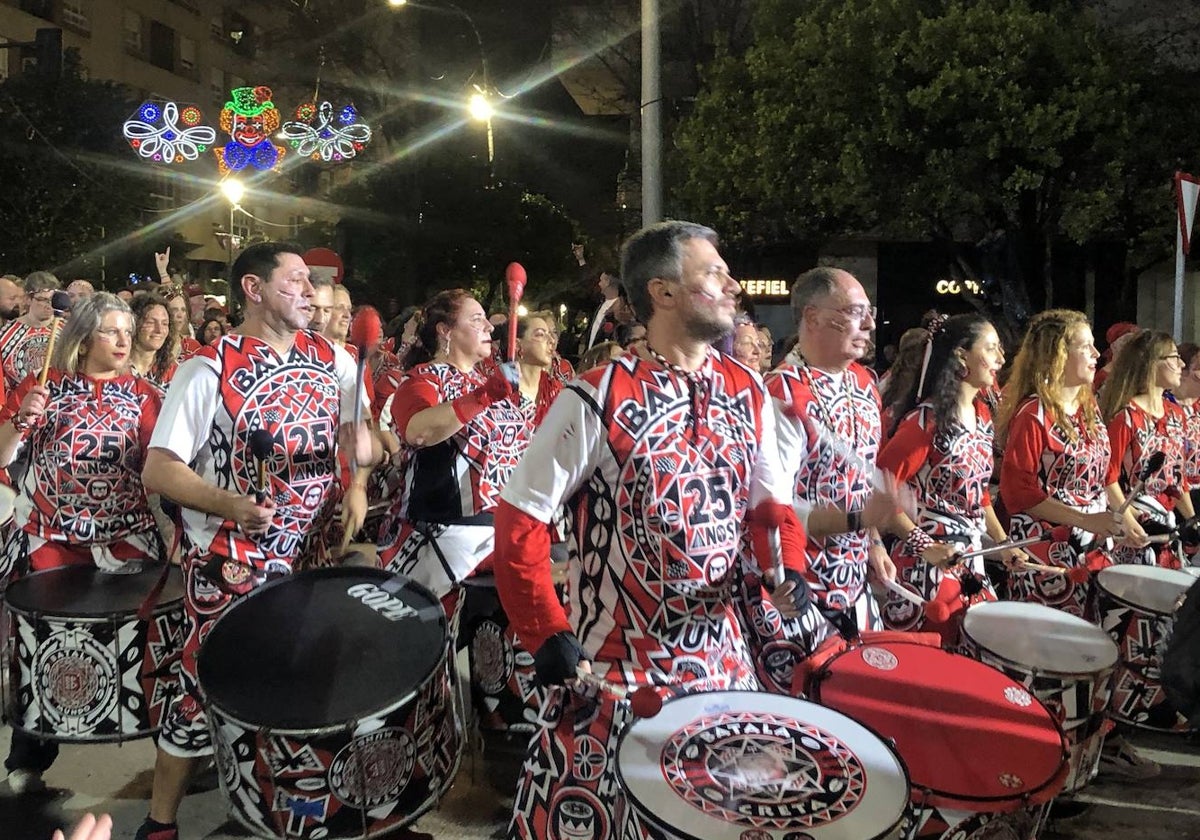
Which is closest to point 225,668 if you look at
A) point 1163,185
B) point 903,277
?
point 1163,185

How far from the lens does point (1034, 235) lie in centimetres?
1897

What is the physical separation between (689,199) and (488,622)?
16.8 metres

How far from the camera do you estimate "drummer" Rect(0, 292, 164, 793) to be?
4.22m

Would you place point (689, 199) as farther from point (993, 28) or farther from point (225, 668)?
point (225, 668)

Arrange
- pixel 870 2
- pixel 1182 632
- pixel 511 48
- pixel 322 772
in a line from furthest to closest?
1. pixel 511 48
2. pixel 870 2
3. pixel 322 772
4. pixel 1182 632

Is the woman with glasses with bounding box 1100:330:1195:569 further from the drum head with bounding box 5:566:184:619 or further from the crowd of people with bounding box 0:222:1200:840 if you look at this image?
the drum head with bounding box 5:566:184:619

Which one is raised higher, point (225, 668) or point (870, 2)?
point (870, 2)

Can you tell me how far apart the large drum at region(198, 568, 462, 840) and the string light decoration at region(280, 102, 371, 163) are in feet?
65.1

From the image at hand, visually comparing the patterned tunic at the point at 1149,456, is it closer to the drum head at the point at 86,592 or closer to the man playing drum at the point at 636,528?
the man playing drum at the point at 636,528

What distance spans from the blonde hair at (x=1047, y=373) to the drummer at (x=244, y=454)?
3057mm

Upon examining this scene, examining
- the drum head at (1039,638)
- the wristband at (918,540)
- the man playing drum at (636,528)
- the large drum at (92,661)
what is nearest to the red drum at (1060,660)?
the drum head at (1039,638)

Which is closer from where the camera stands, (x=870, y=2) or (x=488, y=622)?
(x=488, y=622)

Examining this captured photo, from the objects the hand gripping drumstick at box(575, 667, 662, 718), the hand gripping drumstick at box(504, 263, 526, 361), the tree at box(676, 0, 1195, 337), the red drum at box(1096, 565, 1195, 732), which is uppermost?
the tree at box(676, 0, 1195, 337)

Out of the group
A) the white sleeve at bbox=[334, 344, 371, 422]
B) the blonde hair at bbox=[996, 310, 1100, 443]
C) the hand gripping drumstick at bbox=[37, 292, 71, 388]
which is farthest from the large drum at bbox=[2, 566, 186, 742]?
the blonde hair at bbox=[996, 310, 1100, 443]
